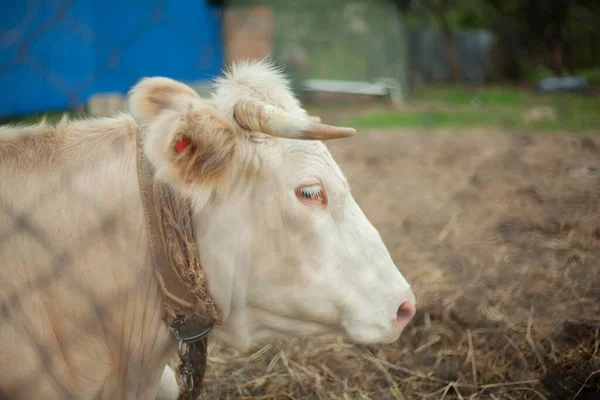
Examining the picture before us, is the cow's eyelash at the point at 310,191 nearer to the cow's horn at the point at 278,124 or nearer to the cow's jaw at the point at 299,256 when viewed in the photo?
the cow's jaw at the point at 299,256

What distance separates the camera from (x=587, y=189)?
476 centimetres

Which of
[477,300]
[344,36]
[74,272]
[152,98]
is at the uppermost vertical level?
[152,98]

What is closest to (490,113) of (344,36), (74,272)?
(344,36)

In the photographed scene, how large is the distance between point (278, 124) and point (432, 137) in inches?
221

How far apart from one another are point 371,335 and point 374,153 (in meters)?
4.72

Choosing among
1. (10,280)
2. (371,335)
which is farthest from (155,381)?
(371,335)

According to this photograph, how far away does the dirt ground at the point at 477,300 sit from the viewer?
9.10ft

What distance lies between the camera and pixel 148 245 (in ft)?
6.48

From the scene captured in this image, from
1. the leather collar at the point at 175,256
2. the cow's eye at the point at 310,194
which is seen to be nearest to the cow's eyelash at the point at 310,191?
the cow's eye at the point at 310,194

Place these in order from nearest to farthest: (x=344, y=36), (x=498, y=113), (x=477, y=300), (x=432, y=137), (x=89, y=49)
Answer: (x=477, y=300) < (x=432, y=137) < (x=89, y=49) < (x=498, y=113) < (x=344, y=36)

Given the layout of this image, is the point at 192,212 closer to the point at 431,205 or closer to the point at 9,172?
the point at 9,172

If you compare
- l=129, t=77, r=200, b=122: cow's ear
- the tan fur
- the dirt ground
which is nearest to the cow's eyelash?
l=129, t=77, r=200, b=122: cow's ear

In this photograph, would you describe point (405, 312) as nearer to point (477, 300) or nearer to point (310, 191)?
point (310, 191)

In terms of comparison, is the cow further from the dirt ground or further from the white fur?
the dirt ground
